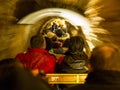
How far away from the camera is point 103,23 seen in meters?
7.00

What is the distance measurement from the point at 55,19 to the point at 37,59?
3.00 meters

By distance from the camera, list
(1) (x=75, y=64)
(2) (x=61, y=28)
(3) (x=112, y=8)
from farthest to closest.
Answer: (2) (x=61, y=28), (3) (x=112, y=8), (1) (x=75, y=64)

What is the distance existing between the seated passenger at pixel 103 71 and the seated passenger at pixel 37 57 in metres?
1.84

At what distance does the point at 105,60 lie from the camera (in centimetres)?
274

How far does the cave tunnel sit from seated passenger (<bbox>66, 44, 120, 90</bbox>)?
4.15 metres

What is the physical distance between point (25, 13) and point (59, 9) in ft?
2.18

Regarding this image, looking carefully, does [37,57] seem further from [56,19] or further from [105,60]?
[56,19]

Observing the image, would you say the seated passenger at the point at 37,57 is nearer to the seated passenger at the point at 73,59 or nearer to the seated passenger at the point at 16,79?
the seated passenger at the point at 73,59

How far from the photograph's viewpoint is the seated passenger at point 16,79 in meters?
2.13

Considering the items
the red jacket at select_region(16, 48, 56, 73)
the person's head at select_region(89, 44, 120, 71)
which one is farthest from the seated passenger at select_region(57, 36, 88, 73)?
the person's head at select_region(89, 44, 120, 71)

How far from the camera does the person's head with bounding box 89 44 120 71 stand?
272 centimetres

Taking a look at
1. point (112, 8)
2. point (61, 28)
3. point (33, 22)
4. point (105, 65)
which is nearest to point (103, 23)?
point (112, 8)

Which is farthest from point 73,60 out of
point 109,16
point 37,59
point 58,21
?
point 58,21

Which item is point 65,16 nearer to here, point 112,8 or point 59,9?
point 59,9
